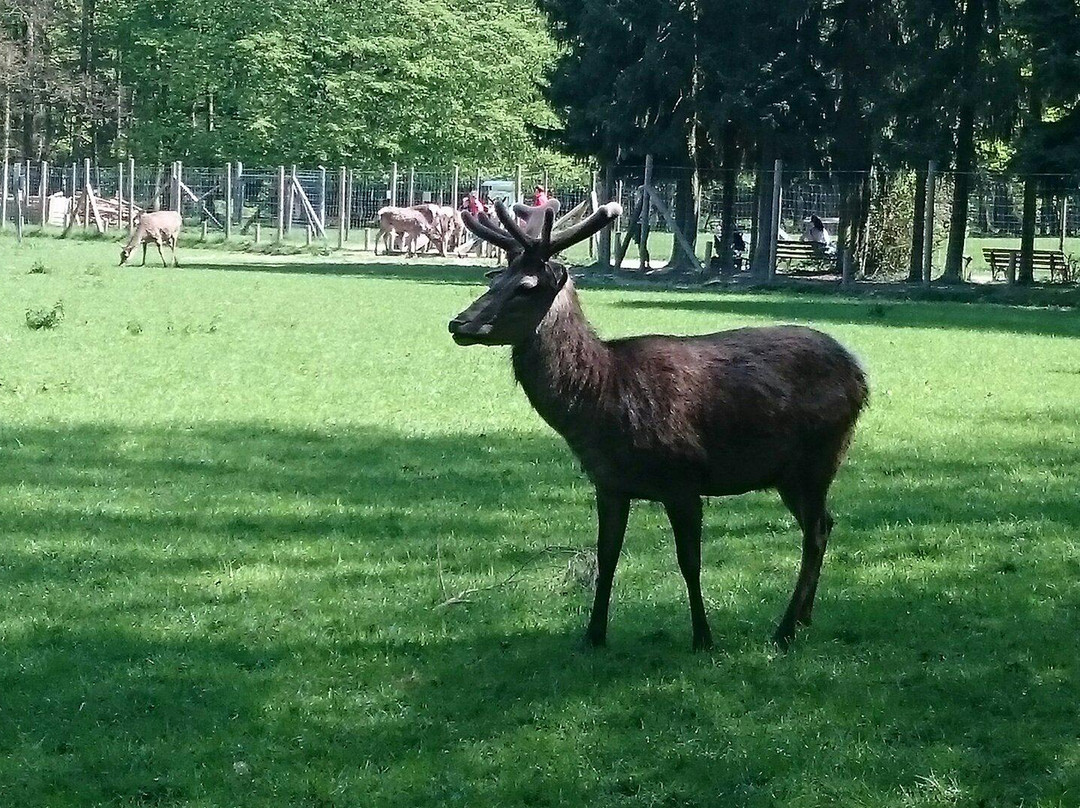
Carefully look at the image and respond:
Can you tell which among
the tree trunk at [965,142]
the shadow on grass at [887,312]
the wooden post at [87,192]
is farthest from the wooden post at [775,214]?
the wooden post at [87,192]

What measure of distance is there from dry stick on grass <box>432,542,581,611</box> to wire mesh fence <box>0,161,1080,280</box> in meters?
17.2

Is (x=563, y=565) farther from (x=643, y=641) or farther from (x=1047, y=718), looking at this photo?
(x=1047, y=718)

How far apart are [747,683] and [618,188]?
33690 millimetres

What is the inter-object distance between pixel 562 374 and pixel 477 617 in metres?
1.27

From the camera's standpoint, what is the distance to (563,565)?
323 inches

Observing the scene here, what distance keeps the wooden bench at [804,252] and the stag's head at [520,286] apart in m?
31.2

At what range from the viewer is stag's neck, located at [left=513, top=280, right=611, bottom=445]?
6.64 m

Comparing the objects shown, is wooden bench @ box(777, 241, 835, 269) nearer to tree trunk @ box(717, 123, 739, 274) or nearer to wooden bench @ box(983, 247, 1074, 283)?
tree trunk @ box(717, 123, 739, 274)

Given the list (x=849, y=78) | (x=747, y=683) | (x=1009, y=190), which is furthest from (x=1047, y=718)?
(x=849, y=78)

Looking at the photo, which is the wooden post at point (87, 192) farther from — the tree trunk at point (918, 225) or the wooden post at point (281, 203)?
the tree trunk at point (918, 225)

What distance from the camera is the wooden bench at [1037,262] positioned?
34000 millimetres

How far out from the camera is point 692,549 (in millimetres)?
6676

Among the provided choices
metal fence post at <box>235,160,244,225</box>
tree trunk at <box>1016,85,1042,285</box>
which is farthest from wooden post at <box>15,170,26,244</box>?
tree trunk at <box>1016,85,1042,285</box>

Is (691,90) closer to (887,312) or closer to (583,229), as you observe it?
(887,312)
